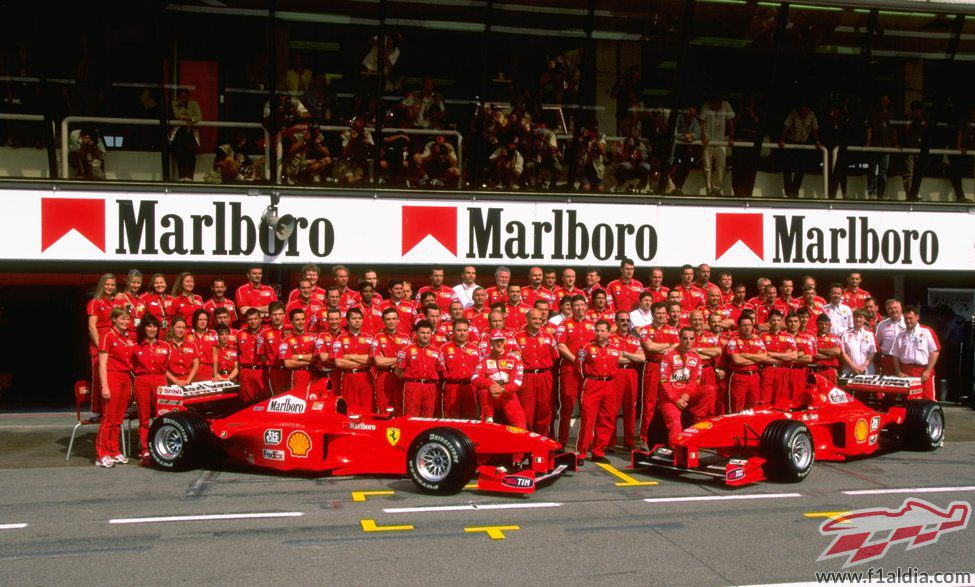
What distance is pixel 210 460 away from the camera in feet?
34.6

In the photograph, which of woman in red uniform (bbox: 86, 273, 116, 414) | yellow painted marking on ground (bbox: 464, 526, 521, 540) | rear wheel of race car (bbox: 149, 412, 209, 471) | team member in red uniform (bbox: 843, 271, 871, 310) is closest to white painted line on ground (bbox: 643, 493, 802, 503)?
yellow painted marking on ground (bbox: 464, 526, 521, 540)

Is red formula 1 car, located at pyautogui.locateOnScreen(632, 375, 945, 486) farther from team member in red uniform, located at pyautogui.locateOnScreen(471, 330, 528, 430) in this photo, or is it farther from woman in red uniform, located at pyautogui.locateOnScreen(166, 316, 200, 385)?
woman in red uniform, located at pyautogui.locateOnScreen(166, 316, 200, 385)

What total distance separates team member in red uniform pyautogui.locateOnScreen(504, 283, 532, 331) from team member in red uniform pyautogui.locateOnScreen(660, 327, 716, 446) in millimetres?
2093

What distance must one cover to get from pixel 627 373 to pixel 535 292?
220 cm

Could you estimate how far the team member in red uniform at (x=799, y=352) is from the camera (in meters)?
11.9

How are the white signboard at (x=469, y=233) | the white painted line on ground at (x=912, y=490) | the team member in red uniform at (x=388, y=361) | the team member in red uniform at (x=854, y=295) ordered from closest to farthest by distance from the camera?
1. the white painted line on ground at (x=912, y=490)
2. the team member in red uniform at (x=388, y=361)
3. the white signboard at (x=469, y=233)
4. the team member in red uniform at (x=854, y=295)

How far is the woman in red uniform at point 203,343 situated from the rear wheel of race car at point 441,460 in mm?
3755

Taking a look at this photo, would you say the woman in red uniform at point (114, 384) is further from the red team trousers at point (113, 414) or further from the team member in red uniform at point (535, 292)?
the team member in red uniform at point (535, 292)

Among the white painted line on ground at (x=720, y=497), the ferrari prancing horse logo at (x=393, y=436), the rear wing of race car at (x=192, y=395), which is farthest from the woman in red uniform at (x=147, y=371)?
the white painted line on ground at (x=720, y=497)

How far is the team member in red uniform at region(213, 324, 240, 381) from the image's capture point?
38.0 ft

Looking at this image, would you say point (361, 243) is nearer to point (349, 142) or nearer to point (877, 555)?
point (349, 142)

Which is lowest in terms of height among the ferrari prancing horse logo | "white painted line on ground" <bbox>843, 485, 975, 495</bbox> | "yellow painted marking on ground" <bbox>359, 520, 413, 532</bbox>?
"white painted line on ground" <bbox>843, 485, 975, 495</bbox>

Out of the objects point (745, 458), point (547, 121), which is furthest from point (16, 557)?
point (547, 121)

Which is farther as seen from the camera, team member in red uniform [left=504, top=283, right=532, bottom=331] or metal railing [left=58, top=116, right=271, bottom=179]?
metal railing [left=58, top=116, right=271, bottom=179]
